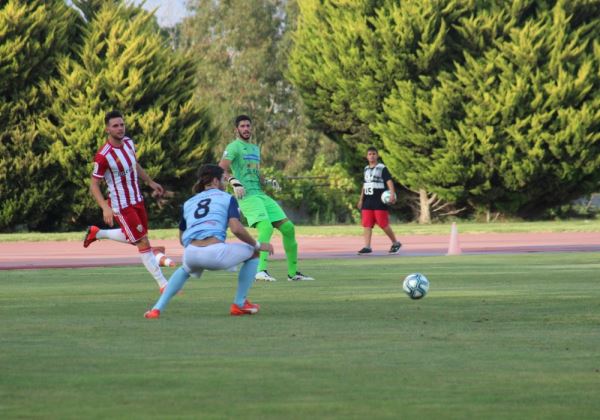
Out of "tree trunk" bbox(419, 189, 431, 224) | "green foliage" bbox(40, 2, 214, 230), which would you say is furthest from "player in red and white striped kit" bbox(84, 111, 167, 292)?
"tree trunk" bbox(419, 189, 431, 224)

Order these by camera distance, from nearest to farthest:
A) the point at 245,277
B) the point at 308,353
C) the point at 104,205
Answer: the point at 308,353
the point at 245,277
the point at 104,205

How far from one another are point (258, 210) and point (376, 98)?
2986 cm

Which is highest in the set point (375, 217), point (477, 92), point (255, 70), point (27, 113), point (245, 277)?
point (255, 70)

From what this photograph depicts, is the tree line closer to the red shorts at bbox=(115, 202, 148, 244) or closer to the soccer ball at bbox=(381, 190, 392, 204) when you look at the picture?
the soccer ball at bbox=(381, 190, 392, 204)

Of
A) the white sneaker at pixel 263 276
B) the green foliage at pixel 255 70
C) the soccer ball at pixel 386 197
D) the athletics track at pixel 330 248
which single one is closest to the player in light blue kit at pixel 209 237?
the white sneaker at pixel 263 276

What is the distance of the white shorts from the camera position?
12.4 metres

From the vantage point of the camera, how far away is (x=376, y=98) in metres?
47.5

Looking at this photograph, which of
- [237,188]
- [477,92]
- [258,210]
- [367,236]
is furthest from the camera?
[477,92]

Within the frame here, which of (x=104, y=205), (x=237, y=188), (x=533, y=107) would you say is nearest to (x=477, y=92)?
(x=533, y=107)

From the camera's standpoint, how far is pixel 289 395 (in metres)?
7.80

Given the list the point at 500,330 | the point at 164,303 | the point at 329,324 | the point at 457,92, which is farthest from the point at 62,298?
the point at 457,92

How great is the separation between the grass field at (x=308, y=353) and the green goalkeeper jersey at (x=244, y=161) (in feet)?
5.29

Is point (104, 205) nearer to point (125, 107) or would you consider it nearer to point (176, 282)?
point (176, 282)

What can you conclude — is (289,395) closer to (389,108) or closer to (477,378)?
(477,378)
